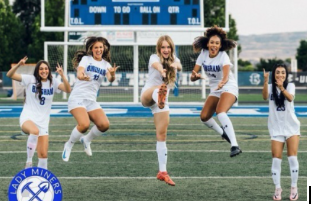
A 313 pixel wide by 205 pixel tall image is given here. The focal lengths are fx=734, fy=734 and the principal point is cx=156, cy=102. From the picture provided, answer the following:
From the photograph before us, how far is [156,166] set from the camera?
9516 mm

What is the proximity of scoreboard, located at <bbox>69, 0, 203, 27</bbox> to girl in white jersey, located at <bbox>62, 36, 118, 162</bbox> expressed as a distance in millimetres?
12321

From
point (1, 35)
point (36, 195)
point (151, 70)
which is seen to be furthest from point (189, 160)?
point (1, 35)

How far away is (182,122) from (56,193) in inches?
409

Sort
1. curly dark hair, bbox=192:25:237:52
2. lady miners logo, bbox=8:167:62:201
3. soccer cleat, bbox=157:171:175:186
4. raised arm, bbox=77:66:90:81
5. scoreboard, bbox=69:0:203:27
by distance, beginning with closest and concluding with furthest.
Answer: lady miners logo, bbox=8:167:62:201
soccer cleat, bbox=157:171:175:186
raised arm, bbox=77:66:90:81
curly dark hair, bbox=192:25:237:52
scoreboard, bbox=69:0:203:27

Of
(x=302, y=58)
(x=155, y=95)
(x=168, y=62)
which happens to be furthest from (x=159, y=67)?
(x=302, y=58)

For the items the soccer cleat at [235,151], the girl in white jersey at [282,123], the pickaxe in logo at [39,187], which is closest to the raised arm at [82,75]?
the soccer cleat at [235,151]

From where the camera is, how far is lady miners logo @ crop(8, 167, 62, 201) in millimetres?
6273

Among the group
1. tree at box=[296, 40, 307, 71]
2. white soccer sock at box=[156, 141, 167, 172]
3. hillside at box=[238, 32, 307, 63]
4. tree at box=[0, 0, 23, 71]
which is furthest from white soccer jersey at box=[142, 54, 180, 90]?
hillside at box=[238, 32, 307, 63]

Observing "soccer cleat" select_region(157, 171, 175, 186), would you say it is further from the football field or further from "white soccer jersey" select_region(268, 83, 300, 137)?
"white soccer jersey" select_region(268, 83, 300, 137)

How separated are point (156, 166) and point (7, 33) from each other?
39.8 metres

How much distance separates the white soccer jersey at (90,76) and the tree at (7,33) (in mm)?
38439

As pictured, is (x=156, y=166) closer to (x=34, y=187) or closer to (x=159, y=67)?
(x=159, y=67)

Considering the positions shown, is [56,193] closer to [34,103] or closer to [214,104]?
[34,103]

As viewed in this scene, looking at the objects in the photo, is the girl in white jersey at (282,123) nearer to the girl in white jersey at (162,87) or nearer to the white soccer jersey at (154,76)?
the girl in white jersey at (162,87)
